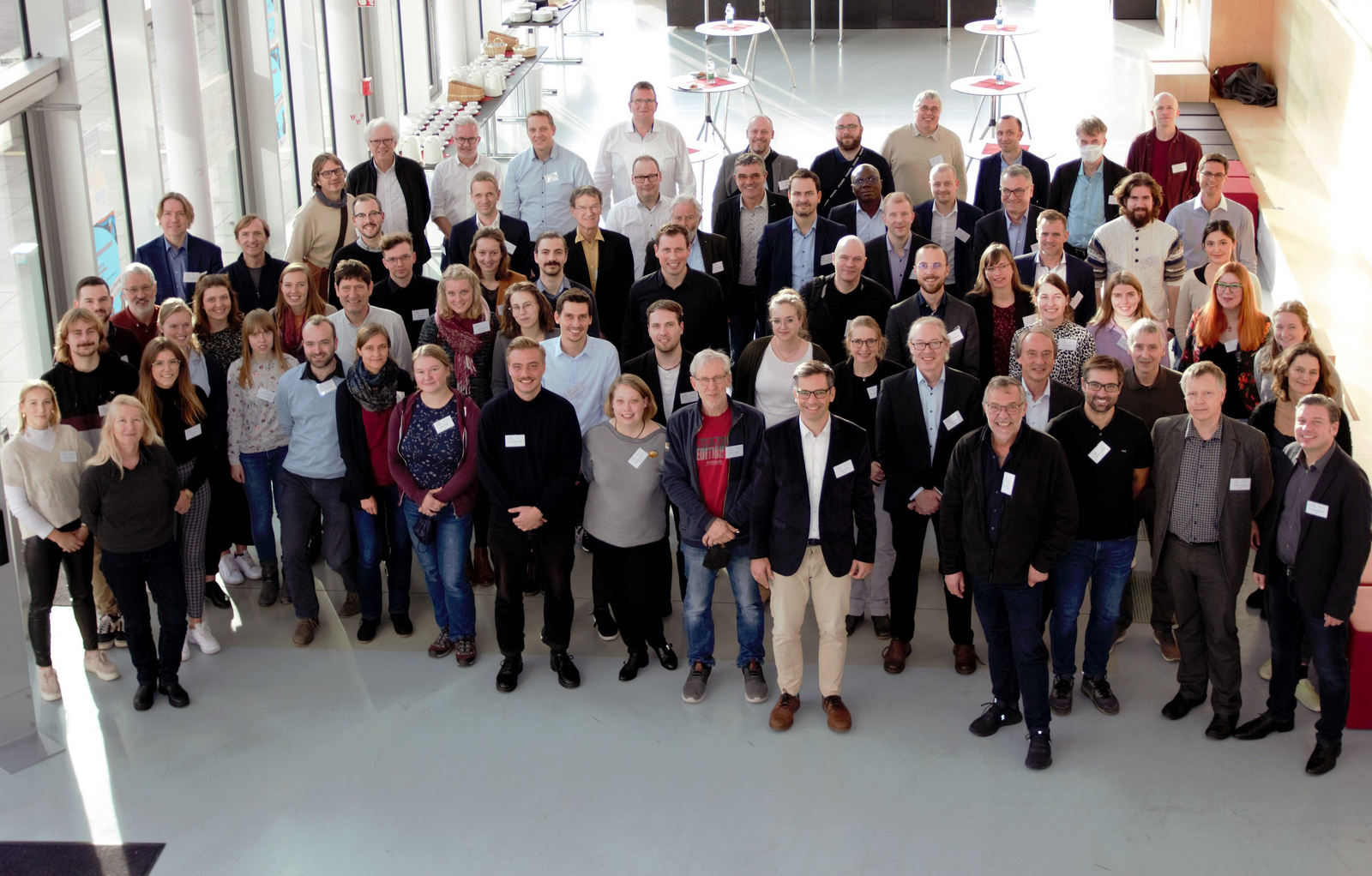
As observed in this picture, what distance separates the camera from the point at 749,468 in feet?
17.3

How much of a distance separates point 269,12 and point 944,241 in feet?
18.8

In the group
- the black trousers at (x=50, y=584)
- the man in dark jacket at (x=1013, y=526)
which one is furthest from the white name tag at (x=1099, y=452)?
the black trousers at (x=50, y=584)

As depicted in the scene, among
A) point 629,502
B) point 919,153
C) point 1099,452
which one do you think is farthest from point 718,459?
point 919,153

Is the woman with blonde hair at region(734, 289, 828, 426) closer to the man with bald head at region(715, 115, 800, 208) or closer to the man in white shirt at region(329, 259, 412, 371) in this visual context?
the man in white shirt at region(329, 259, 412, 371)

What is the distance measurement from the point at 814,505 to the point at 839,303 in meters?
1.64

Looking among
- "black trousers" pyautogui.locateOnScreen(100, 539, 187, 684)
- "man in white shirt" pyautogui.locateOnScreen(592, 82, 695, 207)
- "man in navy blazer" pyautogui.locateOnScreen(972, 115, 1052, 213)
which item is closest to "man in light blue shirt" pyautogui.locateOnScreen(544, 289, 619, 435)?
"black trousers" pyautogui.locateOnScreen(100, 539, 187, 684)

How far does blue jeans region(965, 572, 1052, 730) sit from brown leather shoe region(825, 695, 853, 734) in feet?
2.00

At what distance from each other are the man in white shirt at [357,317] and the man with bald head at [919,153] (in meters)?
3.60

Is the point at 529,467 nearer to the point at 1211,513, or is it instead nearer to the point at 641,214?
the point at 1211,513

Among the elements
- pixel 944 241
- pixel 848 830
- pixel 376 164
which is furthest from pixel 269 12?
pixel 848 830

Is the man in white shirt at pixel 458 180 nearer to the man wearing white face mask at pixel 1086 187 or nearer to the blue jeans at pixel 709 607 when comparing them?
the man wearing white face mask at pixel 1086 187

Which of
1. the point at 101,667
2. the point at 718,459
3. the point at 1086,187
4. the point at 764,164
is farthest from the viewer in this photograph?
the point at 764,164

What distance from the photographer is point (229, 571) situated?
658 centimetres

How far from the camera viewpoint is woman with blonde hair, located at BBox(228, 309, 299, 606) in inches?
235
